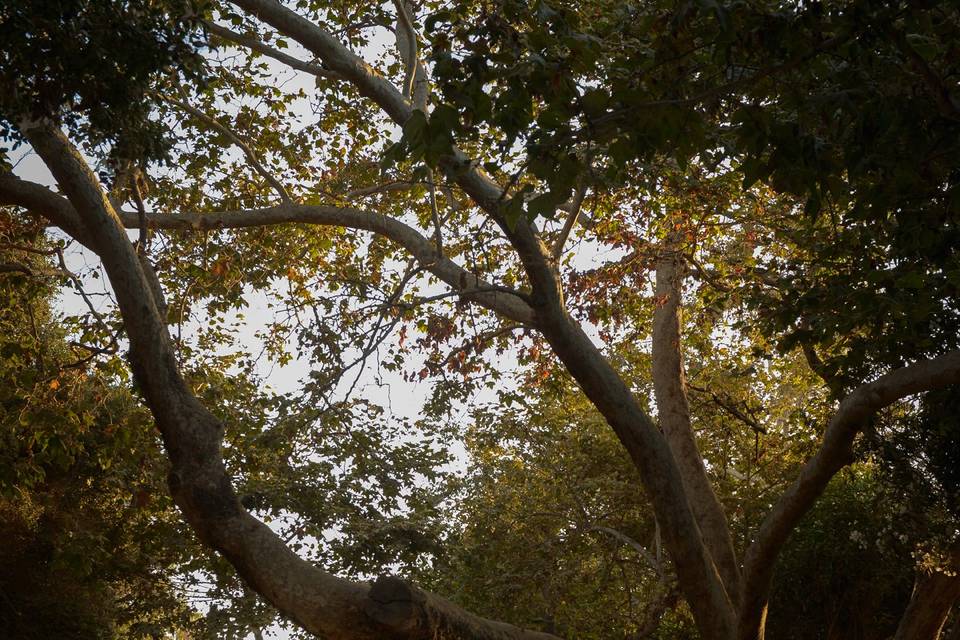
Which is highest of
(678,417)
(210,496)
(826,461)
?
(678,417)

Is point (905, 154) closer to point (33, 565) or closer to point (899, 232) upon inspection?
point (899, 232)

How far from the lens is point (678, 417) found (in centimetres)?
761

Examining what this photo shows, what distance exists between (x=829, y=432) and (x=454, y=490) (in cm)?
832

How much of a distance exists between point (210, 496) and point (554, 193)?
8.29 feet

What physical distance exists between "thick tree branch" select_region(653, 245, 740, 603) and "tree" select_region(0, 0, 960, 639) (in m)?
0.02

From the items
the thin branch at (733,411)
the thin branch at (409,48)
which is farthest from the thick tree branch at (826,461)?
the thin branch at (409,48)

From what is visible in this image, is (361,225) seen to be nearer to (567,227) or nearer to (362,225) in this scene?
(362,225)

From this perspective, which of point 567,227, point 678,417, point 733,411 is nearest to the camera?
point 567,227

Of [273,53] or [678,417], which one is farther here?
[678,417]

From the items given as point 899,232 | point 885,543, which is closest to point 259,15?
point 899,232

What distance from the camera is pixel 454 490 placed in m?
13.1

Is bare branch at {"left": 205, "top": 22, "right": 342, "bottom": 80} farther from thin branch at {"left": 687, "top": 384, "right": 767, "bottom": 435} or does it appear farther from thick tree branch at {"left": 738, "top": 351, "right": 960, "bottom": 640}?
thin branch at {"left": 687, "top": 384, "right": 767, "bottom": 435}

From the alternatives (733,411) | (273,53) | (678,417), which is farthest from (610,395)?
(273,53)

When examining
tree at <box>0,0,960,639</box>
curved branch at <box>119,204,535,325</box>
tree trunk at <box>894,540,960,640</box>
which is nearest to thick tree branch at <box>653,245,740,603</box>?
tree at <box>0,0,960,639</box>
